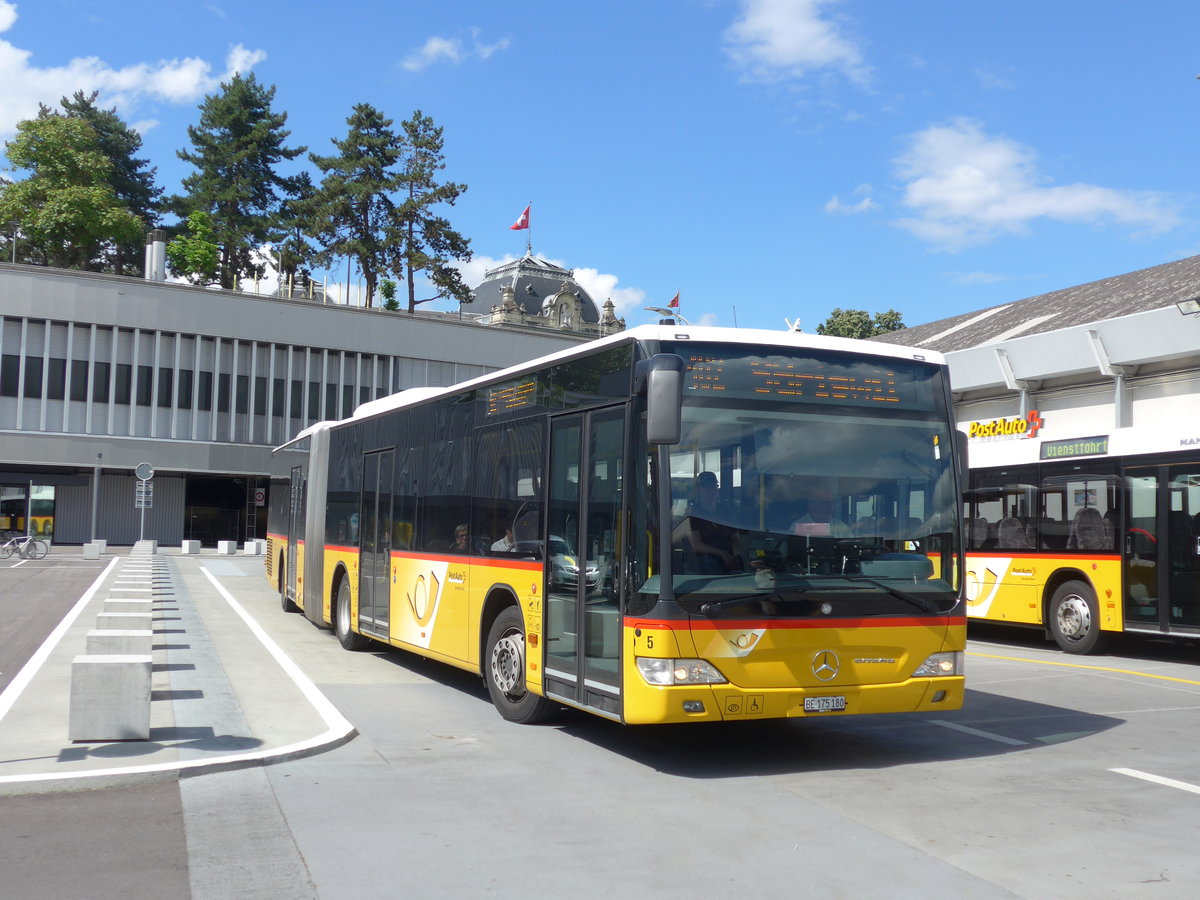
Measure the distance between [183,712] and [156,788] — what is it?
2535 mm

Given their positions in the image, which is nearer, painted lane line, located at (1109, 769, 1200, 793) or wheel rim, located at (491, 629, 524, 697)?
painted lane line, located at (1109, 769, 1200, 793)

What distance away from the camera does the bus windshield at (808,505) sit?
7.91 metres

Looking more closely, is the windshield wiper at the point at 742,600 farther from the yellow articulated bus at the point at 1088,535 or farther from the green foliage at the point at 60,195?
the green foliage at the point at 60,195

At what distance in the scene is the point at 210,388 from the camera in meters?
57.5

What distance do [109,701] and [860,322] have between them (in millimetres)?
74658

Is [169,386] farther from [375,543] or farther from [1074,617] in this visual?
[1074,617]

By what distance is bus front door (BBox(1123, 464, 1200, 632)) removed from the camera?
1505cm

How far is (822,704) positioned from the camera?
813cm

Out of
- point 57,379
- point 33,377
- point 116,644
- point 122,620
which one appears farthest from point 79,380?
point 116,644

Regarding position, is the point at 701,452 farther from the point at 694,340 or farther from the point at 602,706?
the point at 602,706

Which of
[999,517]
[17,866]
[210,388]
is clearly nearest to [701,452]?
[17,866]

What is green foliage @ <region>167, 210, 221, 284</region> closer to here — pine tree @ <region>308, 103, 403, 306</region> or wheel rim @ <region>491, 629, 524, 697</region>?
pine tree @ <region>308, 103, 403, 306</region>

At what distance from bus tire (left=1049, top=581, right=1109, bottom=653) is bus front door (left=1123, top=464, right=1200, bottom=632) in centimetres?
66

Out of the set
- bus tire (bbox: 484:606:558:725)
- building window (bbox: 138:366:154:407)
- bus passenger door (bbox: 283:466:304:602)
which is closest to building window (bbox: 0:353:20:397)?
building window (bbox: 138:366:154:407)
